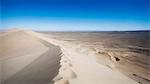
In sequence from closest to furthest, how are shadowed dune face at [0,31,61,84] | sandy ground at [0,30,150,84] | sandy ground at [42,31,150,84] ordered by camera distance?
1. sandy ground at [0,30,150,84]
2. shadowed dune face at [0,31,61,84]
3. sandy ground at [42,31,150,84]

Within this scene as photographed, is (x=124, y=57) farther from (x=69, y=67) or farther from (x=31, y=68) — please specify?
(x=69, y=67)

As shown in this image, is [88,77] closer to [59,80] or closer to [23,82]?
[59,80]

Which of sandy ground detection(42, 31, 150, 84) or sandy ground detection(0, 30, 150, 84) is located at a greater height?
sandy ground detection(0, 30, 150, 84)

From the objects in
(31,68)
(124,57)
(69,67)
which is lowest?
(124,57)

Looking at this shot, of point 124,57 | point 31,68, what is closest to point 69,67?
point 31,68

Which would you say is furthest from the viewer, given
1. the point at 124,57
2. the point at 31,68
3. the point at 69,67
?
the point at 124,57

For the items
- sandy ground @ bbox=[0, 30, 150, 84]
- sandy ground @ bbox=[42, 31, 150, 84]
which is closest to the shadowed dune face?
sandy ground @ bbox=[0, 30, 150, 84]

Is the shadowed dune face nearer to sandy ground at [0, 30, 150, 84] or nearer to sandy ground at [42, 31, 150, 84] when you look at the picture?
sandy ground at [0, 30, 150, 84]

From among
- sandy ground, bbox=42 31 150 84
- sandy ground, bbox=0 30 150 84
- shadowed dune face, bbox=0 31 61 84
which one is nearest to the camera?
sandy ground, bbox=0 30 150 84

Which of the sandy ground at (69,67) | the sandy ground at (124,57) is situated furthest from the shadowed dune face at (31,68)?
the sandy ground at (124,57)

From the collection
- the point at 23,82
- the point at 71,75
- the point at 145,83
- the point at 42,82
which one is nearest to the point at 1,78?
the point at 23,82

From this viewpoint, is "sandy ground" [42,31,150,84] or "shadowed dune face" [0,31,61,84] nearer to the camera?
"shadowed dune face" [0,31,61,84]
